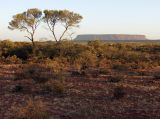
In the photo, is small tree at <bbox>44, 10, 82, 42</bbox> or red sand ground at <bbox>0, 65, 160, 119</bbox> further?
small tree at <bbox>44, 10, 82, 42</bbox>

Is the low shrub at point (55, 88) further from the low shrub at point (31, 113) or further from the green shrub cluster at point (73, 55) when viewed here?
the green shrub cluster at point (73, 55)

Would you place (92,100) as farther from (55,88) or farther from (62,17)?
(62,17)

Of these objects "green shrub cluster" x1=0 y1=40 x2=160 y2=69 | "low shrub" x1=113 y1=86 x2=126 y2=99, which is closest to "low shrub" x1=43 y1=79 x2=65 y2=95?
"low shrub" x1=113 y1=86 x2=126 y2=99

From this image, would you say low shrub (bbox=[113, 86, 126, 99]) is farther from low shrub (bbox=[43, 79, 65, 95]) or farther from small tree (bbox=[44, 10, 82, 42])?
small tree (bbox=[44, 10, 82, 42])

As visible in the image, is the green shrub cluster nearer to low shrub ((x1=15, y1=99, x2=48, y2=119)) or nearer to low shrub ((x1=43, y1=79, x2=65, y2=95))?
low shrub ((x1=43, y1=79, x2=65, y2=95))

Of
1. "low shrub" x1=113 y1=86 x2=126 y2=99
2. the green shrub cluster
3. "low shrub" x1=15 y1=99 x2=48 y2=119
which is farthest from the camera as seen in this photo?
the green shrub cluster

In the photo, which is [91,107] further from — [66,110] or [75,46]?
[75,46]

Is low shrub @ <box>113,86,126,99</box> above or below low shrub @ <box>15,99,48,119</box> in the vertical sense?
below

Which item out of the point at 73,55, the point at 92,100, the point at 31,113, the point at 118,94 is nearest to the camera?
the point at 31,113

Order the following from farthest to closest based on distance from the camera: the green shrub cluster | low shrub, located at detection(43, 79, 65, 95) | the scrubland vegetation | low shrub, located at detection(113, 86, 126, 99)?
1. the green shrub cluster
2. low shrub, located at detection(43, 79, 65, 95)
3. low shrub, located at detection(113, 86, 126, 99)
4. the scrubland vegetation

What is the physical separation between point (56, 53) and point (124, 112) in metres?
27.0

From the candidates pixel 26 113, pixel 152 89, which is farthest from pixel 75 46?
pixel 26 113

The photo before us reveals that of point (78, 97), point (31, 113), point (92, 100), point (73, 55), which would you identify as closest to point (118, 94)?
point (92, 100)

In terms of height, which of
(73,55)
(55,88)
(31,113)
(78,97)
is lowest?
(73,55)
